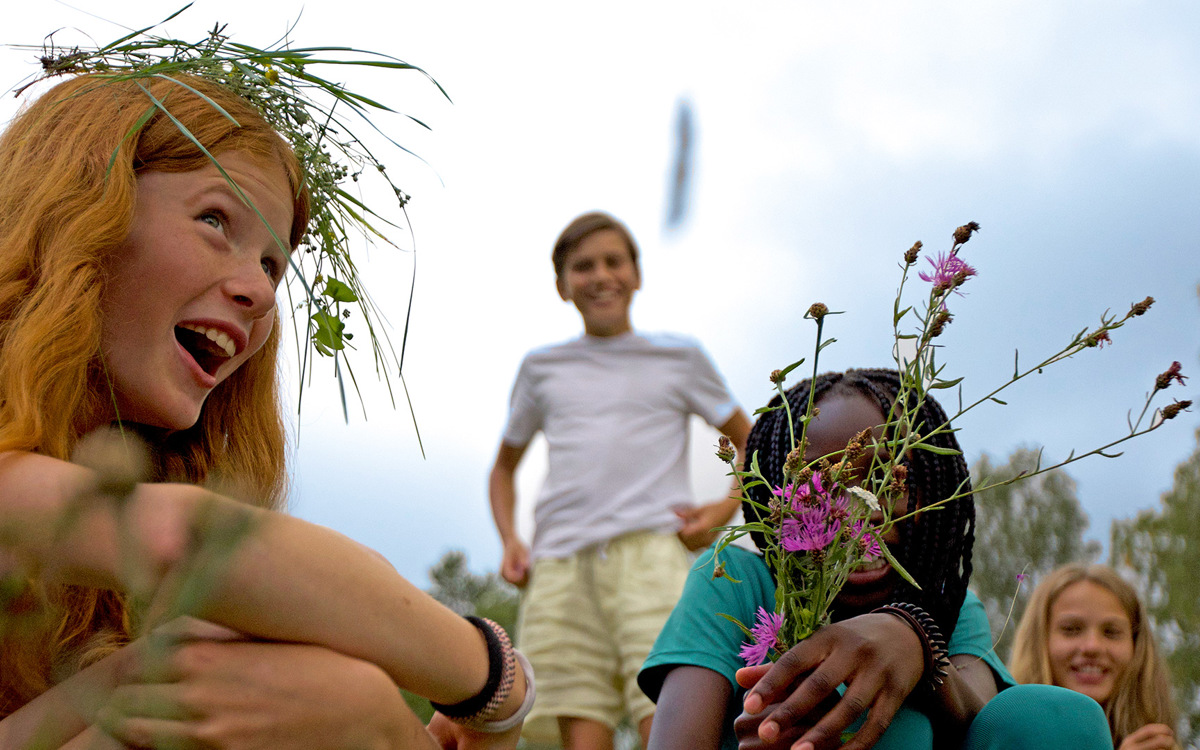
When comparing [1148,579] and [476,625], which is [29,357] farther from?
[1148,579]

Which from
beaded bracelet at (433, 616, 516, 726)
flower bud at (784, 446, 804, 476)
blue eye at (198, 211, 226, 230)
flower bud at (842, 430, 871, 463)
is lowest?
beaded bracelet at (433, 616, 516, 726)

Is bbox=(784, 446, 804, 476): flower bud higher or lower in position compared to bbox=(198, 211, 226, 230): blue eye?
lower

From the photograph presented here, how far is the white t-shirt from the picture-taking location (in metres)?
3.92

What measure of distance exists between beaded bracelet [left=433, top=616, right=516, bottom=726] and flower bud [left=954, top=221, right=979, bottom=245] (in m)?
0.86

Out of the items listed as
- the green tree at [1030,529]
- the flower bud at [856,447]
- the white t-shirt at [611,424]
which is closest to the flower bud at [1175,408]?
the flower bud at [856,447]

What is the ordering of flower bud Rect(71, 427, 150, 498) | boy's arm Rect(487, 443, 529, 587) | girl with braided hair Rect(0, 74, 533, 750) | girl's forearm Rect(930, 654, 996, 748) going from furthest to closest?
boy's arm Rect(487, 443, 529, 587) → girl's forearm Rect(930, 654, 996, 748) → girl with braided hair Rect(0, 74, 533, 750) → flower bud Rect(71, 427, 150, 498)

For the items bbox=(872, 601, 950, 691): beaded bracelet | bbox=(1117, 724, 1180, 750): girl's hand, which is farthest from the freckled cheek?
bbox=(1117, 724, 1180, 750): girl's hand

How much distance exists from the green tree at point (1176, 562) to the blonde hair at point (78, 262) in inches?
496

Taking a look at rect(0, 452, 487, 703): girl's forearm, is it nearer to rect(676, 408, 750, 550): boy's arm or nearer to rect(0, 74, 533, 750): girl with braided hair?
rect(0, 74, 533, 750): girl with braided hair

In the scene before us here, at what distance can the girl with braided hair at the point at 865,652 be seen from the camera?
4.94 feet

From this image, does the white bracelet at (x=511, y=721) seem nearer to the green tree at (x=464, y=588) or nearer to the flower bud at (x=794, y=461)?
the flower bud at (x=794, y=461)

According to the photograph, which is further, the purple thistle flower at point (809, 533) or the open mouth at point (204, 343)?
the open mouth at point (204, 343)

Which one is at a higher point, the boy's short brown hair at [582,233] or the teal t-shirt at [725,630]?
the boy's short brown hair at [582,233]

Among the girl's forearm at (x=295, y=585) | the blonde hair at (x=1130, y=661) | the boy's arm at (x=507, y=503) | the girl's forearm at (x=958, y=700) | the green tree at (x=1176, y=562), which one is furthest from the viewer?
the green tree at (x=1176, y=562)
